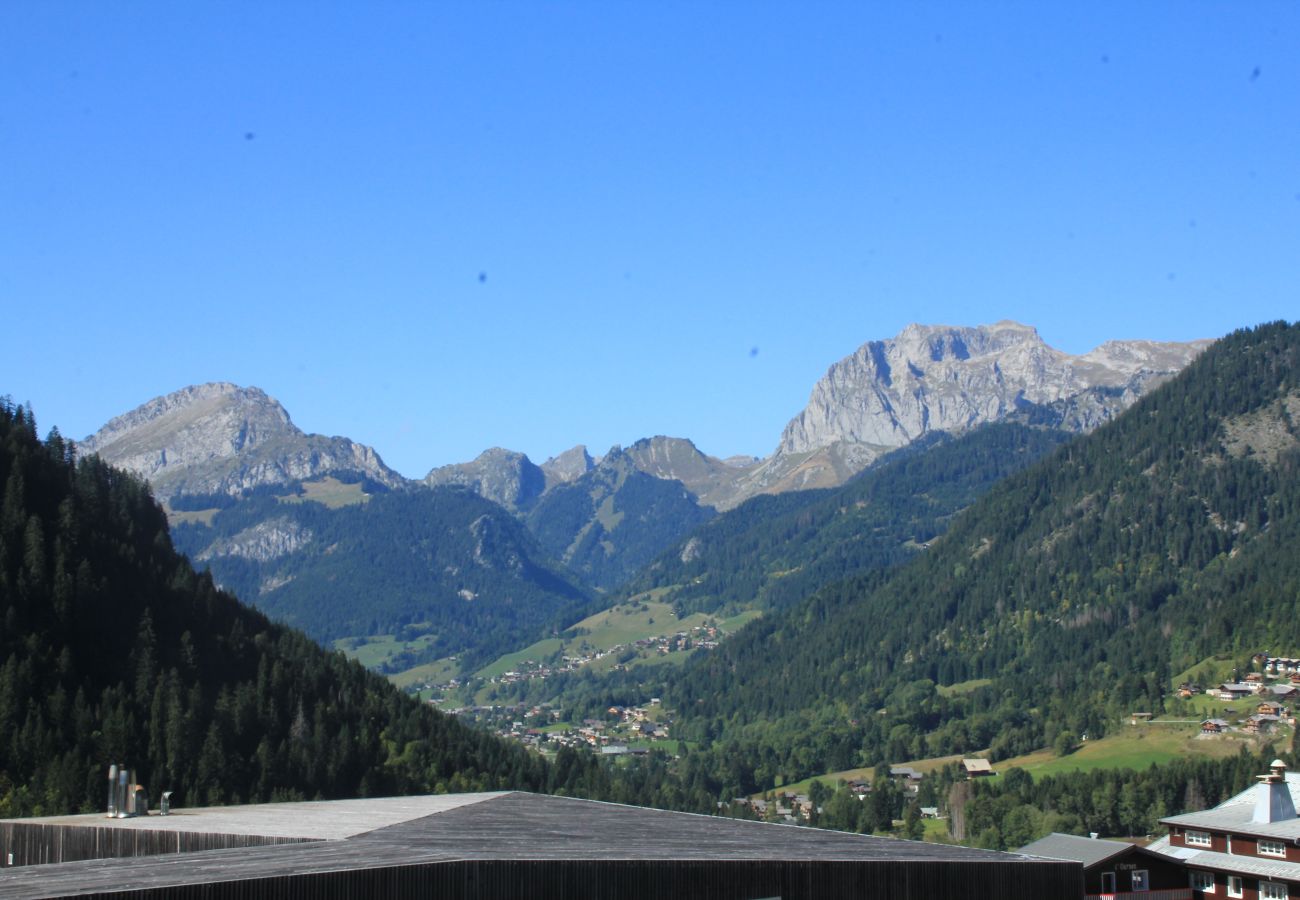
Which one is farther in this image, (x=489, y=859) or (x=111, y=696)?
(x=111, y=696)

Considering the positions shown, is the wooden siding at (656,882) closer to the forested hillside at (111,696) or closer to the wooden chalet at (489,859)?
the wooden chalet at (489,859)

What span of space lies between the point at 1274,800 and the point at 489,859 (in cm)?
6015

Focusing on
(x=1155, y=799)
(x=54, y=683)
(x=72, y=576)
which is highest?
(x=72, y=576)

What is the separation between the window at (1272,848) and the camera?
298ft

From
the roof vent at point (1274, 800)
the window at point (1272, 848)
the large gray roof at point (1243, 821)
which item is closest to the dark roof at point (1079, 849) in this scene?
the large gray roof at point (1243, 821)

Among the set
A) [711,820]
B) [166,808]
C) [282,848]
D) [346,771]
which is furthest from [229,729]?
[282,848]

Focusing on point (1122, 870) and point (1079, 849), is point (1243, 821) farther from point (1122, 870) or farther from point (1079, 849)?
point (1122, 870)

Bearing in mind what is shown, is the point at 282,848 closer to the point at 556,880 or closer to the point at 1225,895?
the point at 556,880

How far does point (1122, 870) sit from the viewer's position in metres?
82.5

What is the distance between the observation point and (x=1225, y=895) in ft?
294

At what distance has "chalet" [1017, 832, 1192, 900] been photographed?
8112 cm

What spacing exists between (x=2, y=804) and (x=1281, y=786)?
107 m

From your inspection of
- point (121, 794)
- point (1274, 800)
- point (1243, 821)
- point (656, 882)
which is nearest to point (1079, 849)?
point (1243, 821)

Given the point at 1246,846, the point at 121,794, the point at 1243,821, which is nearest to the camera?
the point at 121,794
